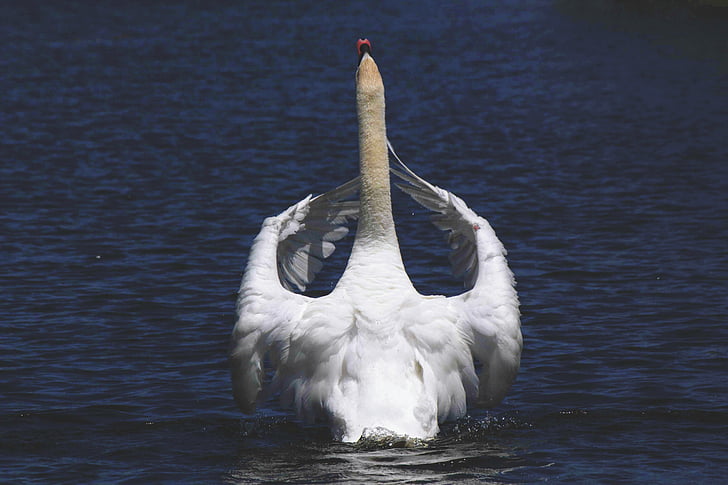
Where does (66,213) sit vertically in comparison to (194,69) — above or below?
below

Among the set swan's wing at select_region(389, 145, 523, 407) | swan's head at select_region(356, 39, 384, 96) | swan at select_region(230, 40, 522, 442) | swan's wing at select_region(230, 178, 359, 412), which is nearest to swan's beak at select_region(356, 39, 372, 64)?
swan's head at select_region(356, 39, 384, 96)

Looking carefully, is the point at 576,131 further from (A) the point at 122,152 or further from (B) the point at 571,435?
(B) the point at 571,435

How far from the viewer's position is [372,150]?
34.9ft

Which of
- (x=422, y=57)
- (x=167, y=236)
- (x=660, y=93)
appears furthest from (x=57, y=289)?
(x=422, y=57)

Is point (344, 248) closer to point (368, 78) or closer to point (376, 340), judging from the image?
point (368, 78)

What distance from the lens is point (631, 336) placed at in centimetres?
1329

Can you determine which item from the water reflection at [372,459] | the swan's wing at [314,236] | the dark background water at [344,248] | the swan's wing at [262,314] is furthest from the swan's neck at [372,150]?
the dark background water at [344,248]

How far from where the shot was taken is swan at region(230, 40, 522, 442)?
9.55 metres

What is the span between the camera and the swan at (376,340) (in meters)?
9.55

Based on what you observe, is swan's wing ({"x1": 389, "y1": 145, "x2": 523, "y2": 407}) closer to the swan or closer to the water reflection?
the swan

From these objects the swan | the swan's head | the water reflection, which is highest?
the swan's head

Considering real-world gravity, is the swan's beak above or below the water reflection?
above

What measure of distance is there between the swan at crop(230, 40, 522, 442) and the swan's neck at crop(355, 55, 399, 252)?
0.01 meters

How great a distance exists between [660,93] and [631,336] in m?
22.9
